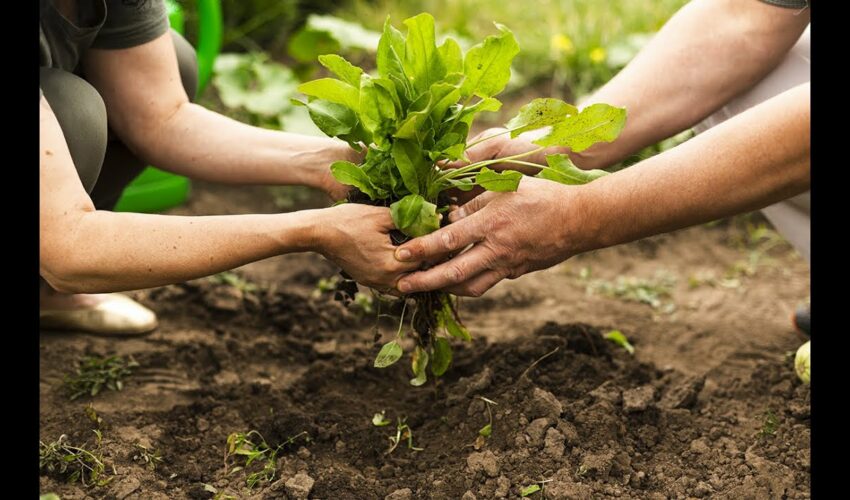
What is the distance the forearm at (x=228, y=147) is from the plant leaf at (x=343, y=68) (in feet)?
1.35

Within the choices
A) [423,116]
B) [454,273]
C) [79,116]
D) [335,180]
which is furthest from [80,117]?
[454,273]

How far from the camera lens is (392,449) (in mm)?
2178

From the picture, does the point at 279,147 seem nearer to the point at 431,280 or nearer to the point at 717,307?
the point at 431,280

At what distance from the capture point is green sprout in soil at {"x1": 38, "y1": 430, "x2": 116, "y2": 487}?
198 cm

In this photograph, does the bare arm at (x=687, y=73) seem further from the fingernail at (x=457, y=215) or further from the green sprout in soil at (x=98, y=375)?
the green sprout in soil at (x=98, y=375)

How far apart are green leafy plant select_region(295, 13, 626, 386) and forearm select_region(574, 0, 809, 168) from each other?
0.48 meters

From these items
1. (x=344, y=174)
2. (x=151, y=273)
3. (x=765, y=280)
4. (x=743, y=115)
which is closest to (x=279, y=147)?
(x=344, y=174)

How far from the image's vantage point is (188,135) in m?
2.46

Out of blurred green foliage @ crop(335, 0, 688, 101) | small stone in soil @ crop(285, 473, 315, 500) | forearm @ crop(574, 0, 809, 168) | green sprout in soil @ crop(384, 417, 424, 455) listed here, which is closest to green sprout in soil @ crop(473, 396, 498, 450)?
green sprout in soil @ crop(384, 417, 424, 455)

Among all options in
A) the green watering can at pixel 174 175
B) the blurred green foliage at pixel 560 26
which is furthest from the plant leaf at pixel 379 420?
the blurred green foliage at pixel 560 26

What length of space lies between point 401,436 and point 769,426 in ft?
2.92

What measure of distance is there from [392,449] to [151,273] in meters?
0.69

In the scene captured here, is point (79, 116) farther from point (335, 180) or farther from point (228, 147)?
point (335, 180)

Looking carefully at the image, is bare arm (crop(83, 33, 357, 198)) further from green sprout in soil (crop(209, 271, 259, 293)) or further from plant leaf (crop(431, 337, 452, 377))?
green sprout in soil (crop(209, 271, 259, 293))
